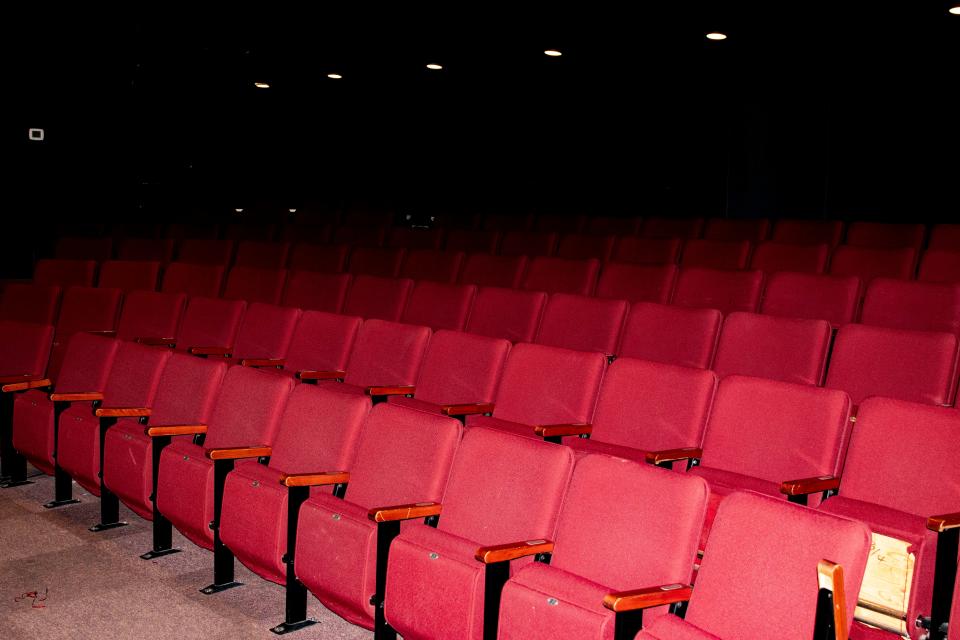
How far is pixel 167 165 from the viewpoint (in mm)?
5453

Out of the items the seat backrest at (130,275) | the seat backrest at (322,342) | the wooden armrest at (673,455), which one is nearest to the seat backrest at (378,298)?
the seat backrest at (322,342)

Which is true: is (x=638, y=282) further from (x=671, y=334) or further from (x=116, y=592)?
(x=116, y=592)

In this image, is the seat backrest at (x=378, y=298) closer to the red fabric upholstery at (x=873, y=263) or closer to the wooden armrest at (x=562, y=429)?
the wooden armrest at (x=562, y=429)

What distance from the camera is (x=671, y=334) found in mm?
2236

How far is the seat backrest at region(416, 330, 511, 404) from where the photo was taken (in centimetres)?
214

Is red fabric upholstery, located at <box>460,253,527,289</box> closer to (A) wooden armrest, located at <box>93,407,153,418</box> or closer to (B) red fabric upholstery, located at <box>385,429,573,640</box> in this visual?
(A) wooden armrest, located at <box>93,407,153,418</box>

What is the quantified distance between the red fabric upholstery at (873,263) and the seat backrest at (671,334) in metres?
0.73

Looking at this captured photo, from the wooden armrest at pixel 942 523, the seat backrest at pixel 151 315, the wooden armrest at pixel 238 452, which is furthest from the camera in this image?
the seat backrest at pixel 151 315

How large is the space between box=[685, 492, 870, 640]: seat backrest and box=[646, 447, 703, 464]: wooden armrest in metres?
0.45

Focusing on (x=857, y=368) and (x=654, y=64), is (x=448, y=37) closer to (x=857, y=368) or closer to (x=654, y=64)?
(x=654, y=64)

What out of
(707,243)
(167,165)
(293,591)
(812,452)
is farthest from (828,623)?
(167,165)

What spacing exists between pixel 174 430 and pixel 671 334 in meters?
1.25

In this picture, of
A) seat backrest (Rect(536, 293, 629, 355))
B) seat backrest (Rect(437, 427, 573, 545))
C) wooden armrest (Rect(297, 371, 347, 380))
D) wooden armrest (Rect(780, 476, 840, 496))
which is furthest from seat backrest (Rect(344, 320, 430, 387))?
wooden armrest (Rect(780, 476, 840, 496))

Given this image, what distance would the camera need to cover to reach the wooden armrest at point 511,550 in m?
1.20
